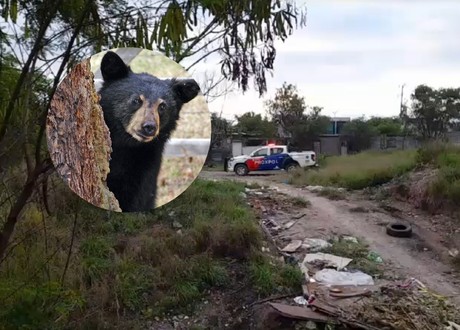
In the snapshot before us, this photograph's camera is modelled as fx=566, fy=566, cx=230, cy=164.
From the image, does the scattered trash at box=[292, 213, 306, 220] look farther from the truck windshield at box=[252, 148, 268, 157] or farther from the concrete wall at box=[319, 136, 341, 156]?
the concrete wall at box=[319, 136, 341, 156]

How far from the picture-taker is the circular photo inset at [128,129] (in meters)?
1.65

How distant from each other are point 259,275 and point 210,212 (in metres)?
1.95

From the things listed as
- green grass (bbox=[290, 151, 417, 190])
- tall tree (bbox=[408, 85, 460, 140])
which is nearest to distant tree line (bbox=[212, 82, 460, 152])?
tall tree (bbox=[408, 85, 460, 140])

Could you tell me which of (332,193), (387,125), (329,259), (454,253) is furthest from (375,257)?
(387,125)

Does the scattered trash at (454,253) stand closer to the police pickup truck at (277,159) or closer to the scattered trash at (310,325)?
the scattered trash at (310,325)

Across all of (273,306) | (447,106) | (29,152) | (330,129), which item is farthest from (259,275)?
(447,106)

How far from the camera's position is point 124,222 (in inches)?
297

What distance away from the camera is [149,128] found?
1640 mm

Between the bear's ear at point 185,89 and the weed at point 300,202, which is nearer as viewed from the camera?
the bear's ear at point 185,89

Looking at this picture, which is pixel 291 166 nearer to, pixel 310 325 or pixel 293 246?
pixel 293 246

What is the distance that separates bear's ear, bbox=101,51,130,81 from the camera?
5.50ft

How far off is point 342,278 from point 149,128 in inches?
202

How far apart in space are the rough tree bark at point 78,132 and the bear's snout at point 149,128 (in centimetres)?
11

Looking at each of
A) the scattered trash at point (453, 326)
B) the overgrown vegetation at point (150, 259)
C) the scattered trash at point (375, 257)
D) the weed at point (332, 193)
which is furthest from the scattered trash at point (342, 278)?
the weed at point (332, 193)
